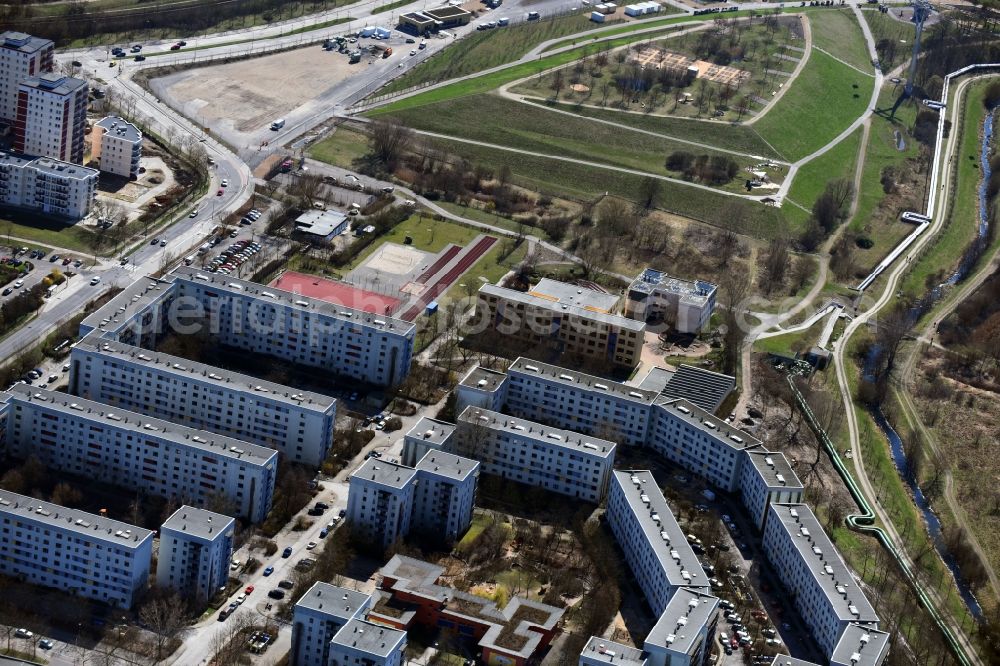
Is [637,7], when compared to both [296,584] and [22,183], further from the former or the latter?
[296,584]

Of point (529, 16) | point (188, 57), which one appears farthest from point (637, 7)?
point (188, 57)

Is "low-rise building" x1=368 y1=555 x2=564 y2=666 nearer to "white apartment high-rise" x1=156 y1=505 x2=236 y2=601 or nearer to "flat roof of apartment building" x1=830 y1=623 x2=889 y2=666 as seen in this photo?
"white apartment high-rise" x1=156 y1=505 x2=236 y2=601

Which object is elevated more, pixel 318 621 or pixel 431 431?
pixel 431 431

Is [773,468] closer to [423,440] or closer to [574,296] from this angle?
[423,440]

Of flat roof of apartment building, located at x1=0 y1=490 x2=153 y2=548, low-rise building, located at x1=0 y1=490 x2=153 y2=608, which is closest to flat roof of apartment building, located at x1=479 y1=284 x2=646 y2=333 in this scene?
flat roof of apartment building, located at x1=0 y1=490 x2=153 y2=548

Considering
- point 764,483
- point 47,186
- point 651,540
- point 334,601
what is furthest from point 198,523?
point 47,186

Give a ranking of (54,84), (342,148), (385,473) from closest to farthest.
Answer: (385,473) → (54,84) → (342,148)

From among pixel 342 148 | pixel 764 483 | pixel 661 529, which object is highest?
pixel 342 148
